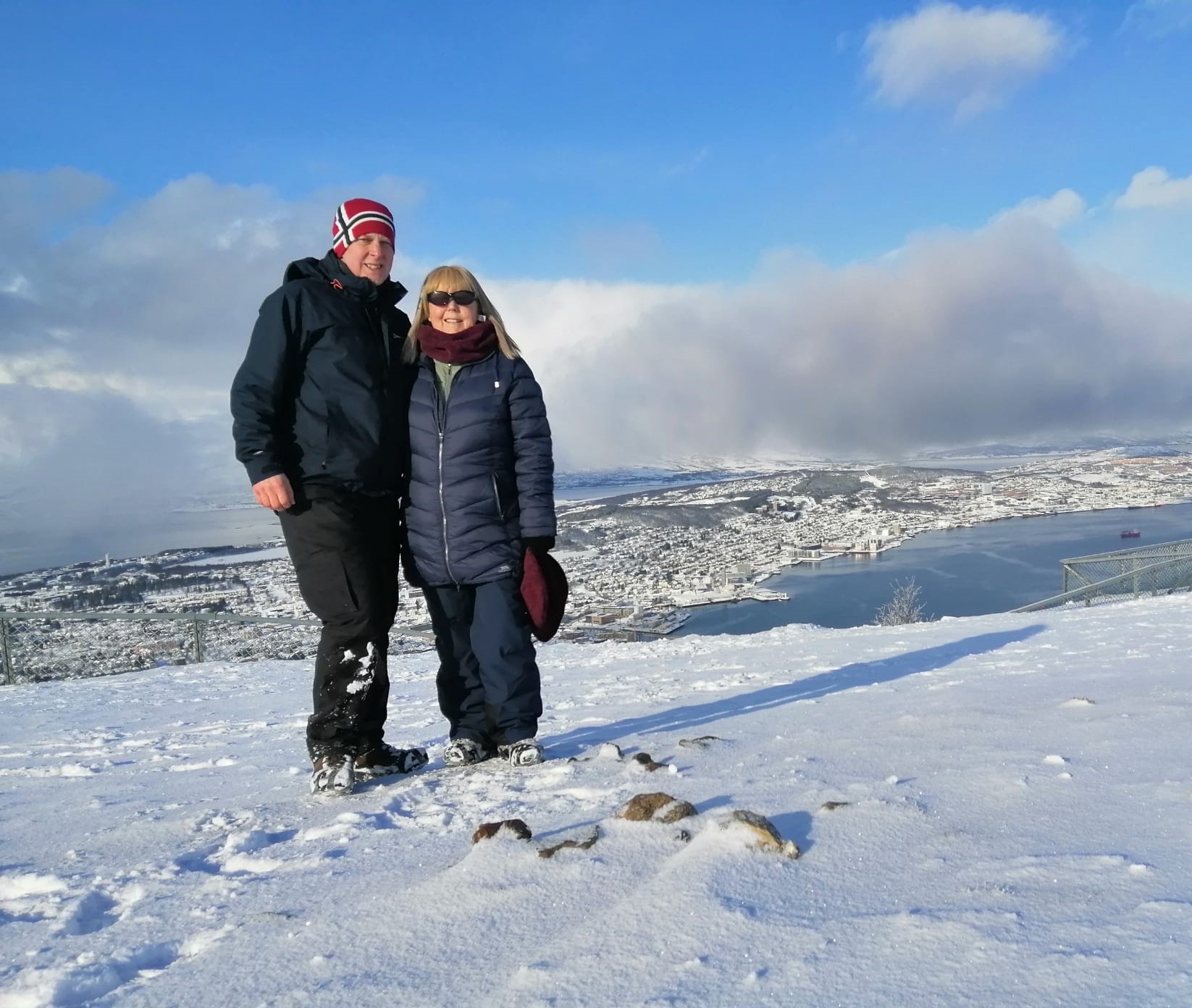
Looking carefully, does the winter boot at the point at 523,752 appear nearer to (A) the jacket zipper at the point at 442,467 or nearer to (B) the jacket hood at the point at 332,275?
(A) the jacket zipper at the point at 442,467

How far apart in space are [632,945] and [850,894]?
0.45 m

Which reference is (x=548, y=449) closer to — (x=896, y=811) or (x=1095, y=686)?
(x=896, y=811)

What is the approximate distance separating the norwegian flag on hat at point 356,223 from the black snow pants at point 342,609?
99 centimetres

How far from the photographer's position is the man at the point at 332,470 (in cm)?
271

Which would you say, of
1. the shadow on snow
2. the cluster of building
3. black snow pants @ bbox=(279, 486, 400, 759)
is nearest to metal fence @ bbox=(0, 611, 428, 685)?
the cluster of building

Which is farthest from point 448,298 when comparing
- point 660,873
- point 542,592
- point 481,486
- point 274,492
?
point 660,873

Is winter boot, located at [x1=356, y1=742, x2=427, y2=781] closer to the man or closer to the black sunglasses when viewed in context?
the man

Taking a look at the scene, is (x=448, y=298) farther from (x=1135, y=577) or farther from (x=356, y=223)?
(x=1135, y=577)

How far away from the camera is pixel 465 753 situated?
3.00 metres

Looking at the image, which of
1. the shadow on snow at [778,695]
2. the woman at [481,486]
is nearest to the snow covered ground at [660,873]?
the shadow on snow at [778,695]

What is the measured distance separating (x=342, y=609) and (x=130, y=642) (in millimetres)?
10408

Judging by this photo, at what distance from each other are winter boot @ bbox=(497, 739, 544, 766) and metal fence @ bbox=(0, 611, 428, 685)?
574 centimetres

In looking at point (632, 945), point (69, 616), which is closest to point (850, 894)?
point (632, 945)

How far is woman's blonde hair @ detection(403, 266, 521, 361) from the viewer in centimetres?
306
